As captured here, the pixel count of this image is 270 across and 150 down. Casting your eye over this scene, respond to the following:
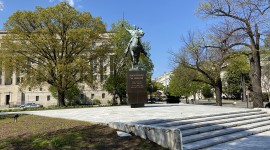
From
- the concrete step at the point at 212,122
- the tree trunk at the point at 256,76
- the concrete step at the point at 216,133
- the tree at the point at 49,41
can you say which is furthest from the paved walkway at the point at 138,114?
the tree at the point at 49,41

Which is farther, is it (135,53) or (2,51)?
(2,51)

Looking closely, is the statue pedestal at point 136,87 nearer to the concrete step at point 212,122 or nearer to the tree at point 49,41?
the concrete step at point 212,122

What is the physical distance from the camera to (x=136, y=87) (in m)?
17.5

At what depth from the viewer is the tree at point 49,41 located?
28.5 meters

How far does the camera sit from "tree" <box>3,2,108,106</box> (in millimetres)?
28484

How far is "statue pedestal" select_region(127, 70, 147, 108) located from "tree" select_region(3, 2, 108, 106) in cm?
1167

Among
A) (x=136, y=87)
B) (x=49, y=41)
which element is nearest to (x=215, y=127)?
(x=136, y=87)

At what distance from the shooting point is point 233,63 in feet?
102

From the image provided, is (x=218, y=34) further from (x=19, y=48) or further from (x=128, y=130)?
(x=19, y=48)

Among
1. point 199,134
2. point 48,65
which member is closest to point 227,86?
point 48,65

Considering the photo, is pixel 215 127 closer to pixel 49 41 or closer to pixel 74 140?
pixel 74 140

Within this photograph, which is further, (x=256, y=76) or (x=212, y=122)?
(x=256, y=76)

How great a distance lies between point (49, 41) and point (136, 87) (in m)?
15.9

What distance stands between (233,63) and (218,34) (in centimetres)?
1111
